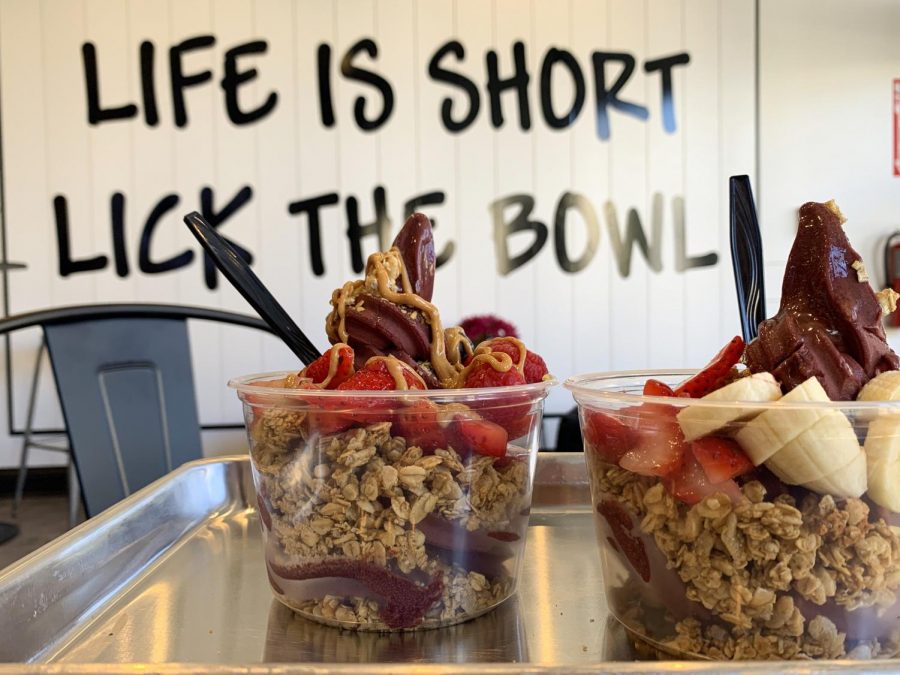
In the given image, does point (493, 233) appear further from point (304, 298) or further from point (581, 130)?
point (304, 298)

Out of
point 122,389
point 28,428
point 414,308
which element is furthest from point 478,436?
point 28,428

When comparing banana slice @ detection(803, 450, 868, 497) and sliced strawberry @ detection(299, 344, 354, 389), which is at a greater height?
sliced strawberry @ detection(299, 344, 354, 389)

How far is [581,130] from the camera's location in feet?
7.82

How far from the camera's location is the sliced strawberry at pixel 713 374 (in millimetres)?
445

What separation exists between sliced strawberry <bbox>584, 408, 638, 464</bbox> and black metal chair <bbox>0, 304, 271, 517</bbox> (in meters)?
0.85

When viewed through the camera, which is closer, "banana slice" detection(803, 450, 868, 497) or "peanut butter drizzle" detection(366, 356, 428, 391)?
"banana slice" detection(803, 450, 868, 497)

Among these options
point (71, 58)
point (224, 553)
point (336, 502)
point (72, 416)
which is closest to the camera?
point (336, 502)

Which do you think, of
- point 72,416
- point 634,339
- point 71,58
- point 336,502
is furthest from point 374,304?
point 71,58

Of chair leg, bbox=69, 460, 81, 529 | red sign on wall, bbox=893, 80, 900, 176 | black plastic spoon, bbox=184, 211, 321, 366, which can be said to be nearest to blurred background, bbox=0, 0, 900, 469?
red sign on wall, bbox=893, 80, 900, 176

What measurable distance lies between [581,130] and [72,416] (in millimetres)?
1863

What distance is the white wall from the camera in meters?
2.37

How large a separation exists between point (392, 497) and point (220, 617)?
171 millimetres

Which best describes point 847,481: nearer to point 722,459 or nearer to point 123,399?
point 722,459

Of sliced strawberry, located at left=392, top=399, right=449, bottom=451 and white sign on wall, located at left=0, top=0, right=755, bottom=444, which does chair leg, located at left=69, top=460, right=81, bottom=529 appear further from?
sliced strawberry, located at left=392, top=399, right=449, bottom=451
